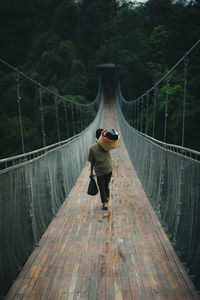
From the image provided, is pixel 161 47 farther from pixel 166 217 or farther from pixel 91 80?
pixel 166 217

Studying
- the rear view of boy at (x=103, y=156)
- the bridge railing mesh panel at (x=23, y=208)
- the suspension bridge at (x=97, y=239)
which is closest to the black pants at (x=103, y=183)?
the rear view of boy at (x=103, y=156)

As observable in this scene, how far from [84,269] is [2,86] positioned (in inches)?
1219

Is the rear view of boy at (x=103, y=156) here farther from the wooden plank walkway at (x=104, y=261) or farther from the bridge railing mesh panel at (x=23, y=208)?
the bridge railing mesh panel at (x=23, y=208)

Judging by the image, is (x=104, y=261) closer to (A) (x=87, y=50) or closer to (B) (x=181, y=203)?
(B) (x=181, y=203)

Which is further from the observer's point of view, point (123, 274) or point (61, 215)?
point (61, 215)

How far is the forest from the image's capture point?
2459cm

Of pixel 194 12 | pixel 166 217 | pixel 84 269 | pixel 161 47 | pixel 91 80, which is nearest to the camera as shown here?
pixel 84 269

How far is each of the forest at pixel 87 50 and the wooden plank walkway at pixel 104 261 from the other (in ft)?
42.5

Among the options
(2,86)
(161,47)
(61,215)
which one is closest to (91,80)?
(161,47)

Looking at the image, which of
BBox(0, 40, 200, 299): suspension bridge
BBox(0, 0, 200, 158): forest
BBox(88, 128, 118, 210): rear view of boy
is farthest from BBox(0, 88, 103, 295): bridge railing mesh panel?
BBox(0, 0, 200, 158): forest

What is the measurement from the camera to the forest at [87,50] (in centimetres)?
2459

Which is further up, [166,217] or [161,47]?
[161,47]

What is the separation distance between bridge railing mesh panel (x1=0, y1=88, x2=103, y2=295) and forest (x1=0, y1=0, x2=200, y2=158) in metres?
13.3

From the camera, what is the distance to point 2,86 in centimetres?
3070
